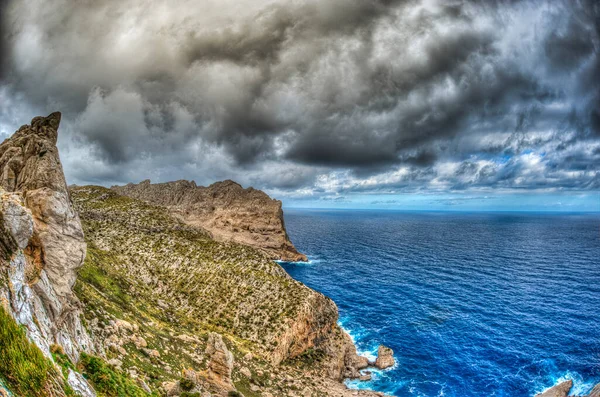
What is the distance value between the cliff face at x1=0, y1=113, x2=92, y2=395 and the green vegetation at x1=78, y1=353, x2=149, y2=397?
1085 millimetres

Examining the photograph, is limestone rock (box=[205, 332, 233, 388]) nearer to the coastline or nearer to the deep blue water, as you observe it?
the coastline

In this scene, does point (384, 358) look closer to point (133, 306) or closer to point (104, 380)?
point (133, 306)

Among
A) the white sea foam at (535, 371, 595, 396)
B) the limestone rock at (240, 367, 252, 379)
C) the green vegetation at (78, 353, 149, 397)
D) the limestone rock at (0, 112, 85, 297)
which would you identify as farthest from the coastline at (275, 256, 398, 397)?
the limestone rock at (0, 112, 85, 297)

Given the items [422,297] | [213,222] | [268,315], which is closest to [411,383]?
[268,315]

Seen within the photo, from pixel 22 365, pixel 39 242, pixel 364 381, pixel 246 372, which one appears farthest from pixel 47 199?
pixel 364 381

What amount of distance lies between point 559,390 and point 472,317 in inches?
1124

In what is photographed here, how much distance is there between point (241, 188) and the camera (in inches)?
7598

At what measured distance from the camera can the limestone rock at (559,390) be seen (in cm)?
5081

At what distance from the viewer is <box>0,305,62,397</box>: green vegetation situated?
11922mm

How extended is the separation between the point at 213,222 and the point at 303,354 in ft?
427

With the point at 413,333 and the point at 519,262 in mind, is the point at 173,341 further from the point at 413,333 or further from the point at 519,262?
the point at 519,262

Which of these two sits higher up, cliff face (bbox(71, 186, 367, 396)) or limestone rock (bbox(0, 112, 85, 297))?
limestone rock (bbox(0, 112, 85, 297))

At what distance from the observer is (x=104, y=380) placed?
18969 millimetres

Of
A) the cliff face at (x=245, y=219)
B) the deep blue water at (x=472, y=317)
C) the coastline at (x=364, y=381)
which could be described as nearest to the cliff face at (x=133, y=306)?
the coastline at (x=364, y=381)
